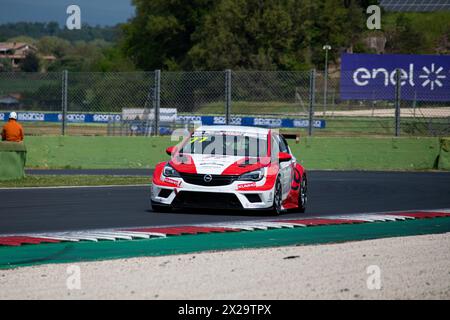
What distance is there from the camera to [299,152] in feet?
87.6

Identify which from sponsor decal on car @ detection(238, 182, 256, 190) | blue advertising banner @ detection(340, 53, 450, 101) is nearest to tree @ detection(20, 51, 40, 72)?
blue advertising banner @ detection(340, 53, 450, 101)

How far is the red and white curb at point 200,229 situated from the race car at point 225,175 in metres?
0.58

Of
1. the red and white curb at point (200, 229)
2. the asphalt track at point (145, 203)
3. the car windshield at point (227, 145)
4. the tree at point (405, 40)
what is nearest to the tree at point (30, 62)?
the tree at point (405, 40)

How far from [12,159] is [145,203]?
4.97 meters

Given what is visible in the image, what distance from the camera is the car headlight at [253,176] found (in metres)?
15.3

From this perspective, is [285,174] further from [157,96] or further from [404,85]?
[404,85]

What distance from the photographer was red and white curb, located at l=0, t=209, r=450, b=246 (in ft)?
41.0

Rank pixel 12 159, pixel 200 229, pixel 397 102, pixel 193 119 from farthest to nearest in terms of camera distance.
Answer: pixel 193 119
pixel 397 102
pixel 12 159
pixel 200 229

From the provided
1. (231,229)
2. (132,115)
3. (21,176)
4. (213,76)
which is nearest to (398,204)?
(231,229)

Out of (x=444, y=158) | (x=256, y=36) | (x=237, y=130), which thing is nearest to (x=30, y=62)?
(x=256, y=36)
